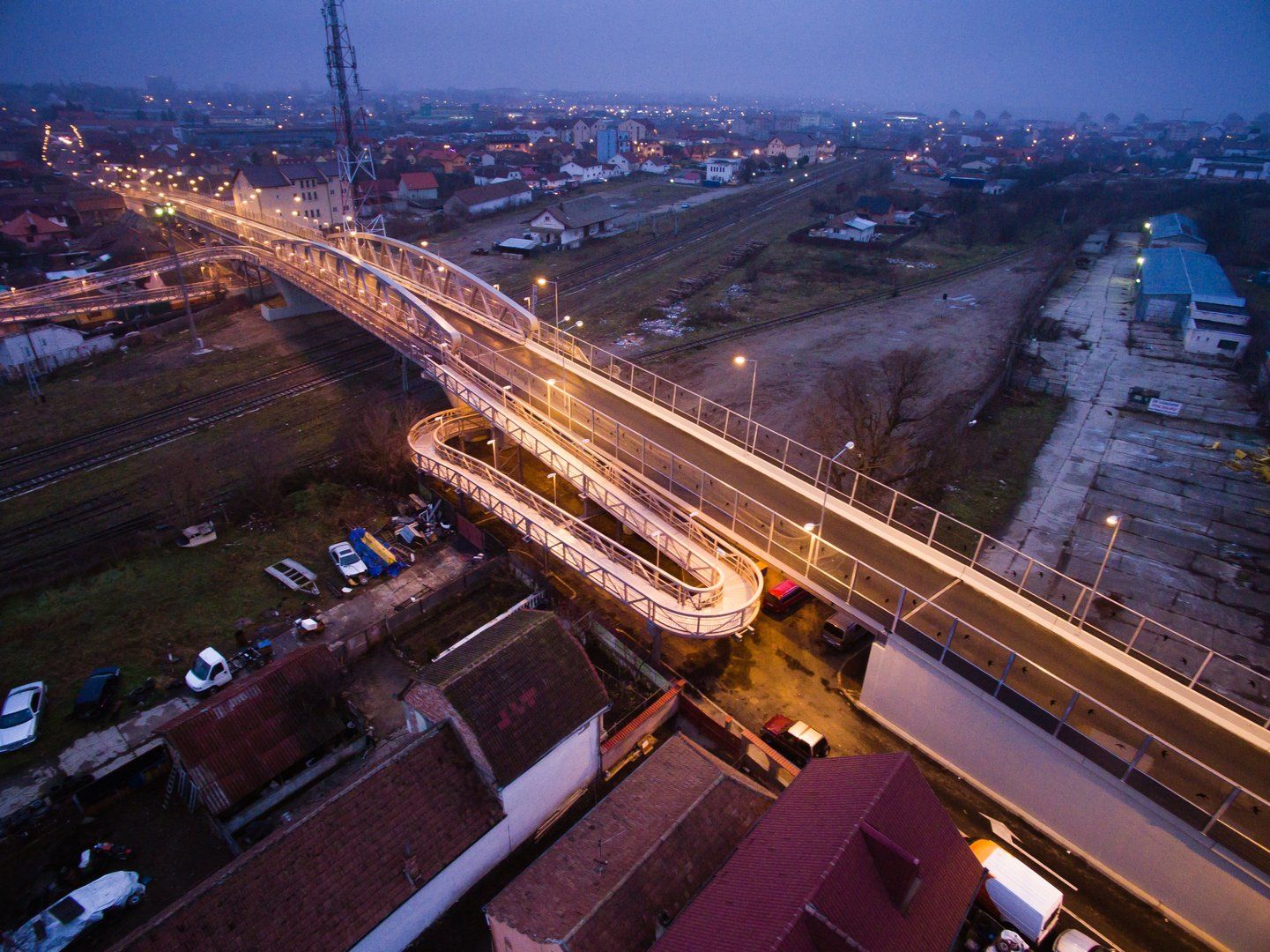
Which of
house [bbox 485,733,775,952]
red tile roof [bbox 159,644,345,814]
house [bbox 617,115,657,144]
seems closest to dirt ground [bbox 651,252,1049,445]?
house [bbox 485,733,775,952]

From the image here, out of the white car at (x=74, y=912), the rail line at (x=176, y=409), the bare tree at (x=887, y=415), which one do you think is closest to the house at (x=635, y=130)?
the rail line at (x=176, y=409)

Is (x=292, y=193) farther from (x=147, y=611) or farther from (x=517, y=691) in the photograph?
(x=517, y=691)

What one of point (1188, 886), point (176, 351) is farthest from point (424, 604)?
point (176, 351)

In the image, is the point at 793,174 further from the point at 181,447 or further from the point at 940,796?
the point at 940,796

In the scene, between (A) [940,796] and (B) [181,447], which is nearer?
(A) [940,796]

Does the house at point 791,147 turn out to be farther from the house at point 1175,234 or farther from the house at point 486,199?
the house at point 1175,234

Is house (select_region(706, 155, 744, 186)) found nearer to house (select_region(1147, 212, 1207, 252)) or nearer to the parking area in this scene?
house (select_region(1147, 212, 1207, 252))
